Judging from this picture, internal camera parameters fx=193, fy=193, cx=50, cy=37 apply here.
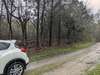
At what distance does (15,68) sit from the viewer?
743 centimetres

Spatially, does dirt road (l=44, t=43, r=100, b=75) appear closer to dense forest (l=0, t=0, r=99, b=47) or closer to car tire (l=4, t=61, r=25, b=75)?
car tire (l=4, t=61, r=25, b=75)

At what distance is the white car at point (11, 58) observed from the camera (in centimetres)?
702

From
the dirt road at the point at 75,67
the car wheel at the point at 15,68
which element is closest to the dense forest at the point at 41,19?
the dirt road at the point at 75,67

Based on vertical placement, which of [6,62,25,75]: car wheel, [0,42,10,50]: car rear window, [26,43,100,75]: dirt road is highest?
[0,42,10,50]: car rear window

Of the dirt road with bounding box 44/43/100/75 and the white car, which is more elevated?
the white car

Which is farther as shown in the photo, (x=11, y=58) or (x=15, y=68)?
(x=15, y=68)

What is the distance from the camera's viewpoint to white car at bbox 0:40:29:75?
7.02 metres

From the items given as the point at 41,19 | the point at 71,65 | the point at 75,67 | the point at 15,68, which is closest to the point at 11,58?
the point at 15,68

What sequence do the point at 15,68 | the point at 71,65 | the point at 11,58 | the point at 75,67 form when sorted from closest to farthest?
the point at 11,58
the point at 15,68
the point at 75,67
the point at 71,65

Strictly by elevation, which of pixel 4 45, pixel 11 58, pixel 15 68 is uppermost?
pixel 4 45

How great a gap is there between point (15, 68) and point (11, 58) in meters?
0.50

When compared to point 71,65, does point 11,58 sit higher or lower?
higher

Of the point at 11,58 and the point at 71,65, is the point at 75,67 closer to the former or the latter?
the point at 71,65

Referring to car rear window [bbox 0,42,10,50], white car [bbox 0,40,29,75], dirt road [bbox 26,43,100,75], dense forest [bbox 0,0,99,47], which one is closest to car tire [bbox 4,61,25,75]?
white car [bbox 0,40,29,75]
